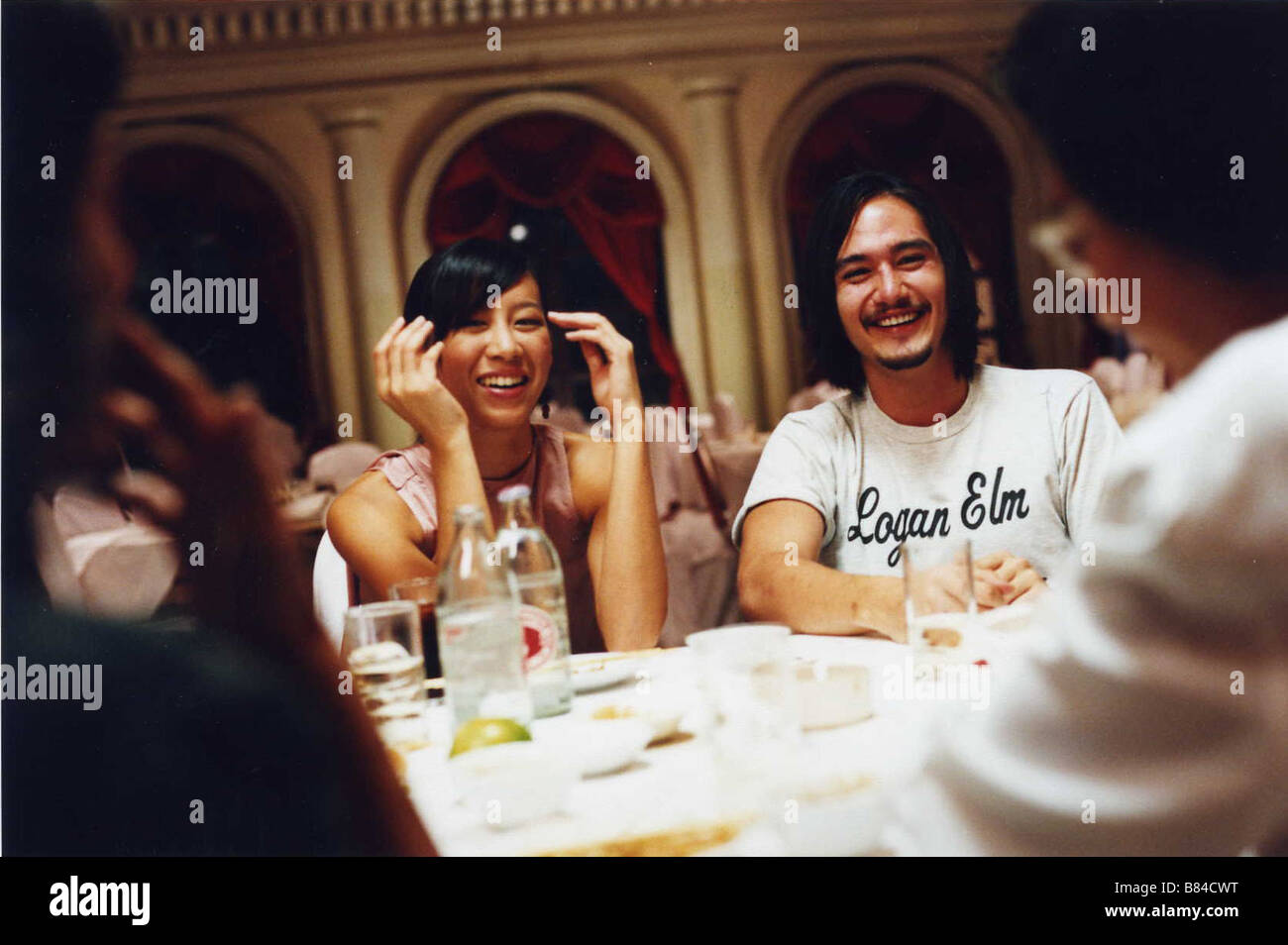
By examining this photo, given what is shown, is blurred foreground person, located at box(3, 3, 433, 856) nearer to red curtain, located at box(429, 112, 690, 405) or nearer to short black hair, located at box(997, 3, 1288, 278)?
short black hair, located at box(997, 3, 1288, 278)

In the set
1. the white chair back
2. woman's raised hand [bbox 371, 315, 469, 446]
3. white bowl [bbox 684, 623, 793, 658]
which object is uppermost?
woman's raised hand [bbox 371, 315, 469, 446]

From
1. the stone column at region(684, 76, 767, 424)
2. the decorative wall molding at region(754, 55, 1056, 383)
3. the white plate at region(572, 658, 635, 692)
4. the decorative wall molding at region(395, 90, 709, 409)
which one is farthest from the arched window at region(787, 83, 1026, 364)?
the white plate at region(572, 658, 635, 692)

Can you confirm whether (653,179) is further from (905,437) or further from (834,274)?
(905,437)

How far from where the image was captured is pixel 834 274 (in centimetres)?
219

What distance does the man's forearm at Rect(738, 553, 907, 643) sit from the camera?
66.3 inches

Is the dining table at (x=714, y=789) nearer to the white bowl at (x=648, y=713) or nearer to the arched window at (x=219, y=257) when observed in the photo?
the white bowl at (x=648, y=713)

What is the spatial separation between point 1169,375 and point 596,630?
1.22 metres

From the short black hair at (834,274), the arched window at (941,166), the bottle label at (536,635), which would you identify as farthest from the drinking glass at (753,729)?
the arched window at (941,166)

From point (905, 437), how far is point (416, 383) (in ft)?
3.02

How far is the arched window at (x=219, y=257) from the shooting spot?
7.02ft

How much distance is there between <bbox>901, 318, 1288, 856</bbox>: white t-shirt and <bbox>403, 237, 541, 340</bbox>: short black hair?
1.58 m

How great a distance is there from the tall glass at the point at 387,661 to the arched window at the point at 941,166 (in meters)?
1.16
